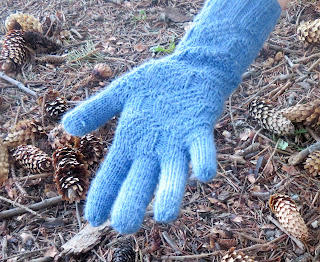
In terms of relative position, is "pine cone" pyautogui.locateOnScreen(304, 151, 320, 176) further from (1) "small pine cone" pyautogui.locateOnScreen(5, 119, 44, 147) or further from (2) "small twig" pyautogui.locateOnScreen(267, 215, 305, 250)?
(1) "small pine cone" pyautogui.locateOnScreen(5, 119, 44, 147)

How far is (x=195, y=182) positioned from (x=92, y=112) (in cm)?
71

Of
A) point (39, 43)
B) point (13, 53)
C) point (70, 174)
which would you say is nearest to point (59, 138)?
point (70, 174)

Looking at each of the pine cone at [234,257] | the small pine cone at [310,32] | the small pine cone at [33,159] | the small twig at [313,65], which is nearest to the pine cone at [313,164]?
the pine cone at [234,257]

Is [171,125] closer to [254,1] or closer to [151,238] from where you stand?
[151,238]

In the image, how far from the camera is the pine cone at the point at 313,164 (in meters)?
1.51

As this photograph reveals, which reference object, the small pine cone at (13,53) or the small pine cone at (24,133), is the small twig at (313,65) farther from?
the small pine cone at (13,53)

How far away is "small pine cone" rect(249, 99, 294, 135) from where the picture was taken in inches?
65.1

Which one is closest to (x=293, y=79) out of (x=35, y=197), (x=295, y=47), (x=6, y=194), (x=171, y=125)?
(x=295, y=47)

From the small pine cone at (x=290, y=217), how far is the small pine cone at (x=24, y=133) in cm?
133

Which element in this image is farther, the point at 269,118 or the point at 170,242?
the point at 269,118

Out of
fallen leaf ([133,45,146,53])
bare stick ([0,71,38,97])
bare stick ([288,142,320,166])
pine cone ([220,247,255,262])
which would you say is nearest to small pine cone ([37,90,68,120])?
bare stick ([0,71,38,97])

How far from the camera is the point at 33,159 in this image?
62.4 inches

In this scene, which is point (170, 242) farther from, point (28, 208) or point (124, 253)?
point (28, 208)

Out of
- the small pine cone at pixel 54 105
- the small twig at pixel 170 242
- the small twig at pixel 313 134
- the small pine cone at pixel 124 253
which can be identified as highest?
the small twig at pixel 313 134
